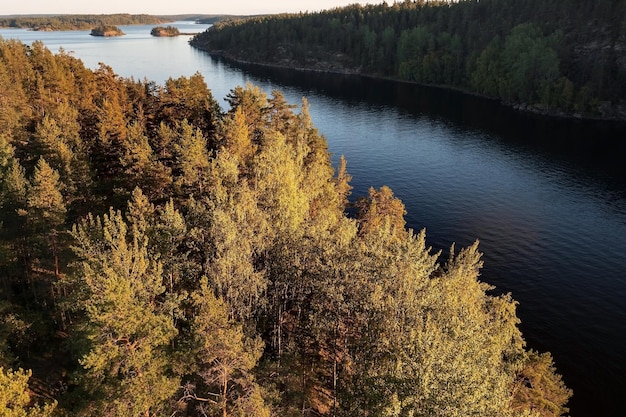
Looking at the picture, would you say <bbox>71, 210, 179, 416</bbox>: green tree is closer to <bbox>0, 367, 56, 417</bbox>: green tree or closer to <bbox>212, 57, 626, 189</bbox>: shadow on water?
<bbox>0, 367, 56, 417</bbox>: green tree

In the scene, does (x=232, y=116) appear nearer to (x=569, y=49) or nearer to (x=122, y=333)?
(x=122, y=333)

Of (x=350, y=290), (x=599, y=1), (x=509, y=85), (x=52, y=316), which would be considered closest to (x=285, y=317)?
(x=350, y=290)

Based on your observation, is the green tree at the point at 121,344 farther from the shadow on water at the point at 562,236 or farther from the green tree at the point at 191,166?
the shadow on water at the point at 562,236

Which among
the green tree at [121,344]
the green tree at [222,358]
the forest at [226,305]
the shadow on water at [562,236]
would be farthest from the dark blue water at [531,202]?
the green tree at [121,344]

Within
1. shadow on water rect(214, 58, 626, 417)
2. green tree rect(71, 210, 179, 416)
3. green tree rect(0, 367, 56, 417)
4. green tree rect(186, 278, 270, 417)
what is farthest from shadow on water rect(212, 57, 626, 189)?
green tree rect(0, 367, 56, 417)

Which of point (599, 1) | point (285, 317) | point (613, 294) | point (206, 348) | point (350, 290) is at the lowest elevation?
point (613, 294)
